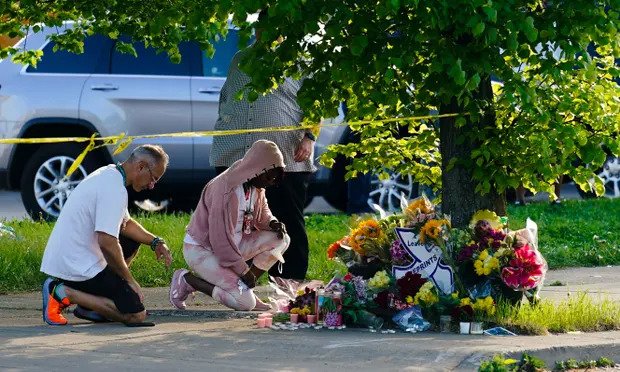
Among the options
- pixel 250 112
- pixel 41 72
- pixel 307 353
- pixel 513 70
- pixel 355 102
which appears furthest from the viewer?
pixel 41 72

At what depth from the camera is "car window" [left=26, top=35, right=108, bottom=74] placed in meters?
14.4

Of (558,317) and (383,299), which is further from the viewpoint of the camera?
(383,299)

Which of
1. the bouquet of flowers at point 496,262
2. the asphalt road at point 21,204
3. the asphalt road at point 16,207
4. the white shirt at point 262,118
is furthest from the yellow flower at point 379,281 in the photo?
the asphalt road at point 16,207

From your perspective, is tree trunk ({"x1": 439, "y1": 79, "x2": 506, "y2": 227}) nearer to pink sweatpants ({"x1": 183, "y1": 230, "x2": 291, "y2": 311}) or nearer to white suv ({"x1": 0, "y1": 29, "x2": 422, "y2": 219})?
pink sweatpants ({"x1": 183, "y1": 230, "x2": 291, "y2": 311})

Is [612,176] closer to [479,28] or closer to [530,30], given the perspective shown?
[530,30]

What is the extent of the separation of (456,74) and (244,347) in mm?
1779

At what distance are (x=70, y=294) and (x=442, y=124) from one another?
2408 mm

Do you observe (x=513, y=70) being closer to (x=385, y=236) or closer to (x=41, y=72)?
(x=385, y=236)

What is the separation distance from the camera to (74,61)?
47.6 feet

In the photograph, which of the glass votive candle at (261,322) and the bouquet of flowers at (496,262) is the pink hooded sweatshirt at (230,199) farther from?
the bouquet of flowers at (496,262)

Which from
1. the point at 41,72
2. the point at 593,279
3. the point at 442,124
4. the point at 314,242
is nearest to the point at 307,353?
the point at 442,124

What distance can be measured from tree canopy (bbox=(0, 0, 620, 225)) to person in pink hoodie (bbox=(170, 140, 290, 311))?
50 cm

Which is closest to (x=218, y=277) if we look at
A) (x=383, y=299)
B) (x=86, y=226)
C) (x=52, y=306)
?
(x=86, y=226)

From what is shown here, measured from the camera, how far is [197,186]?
15.0 m
